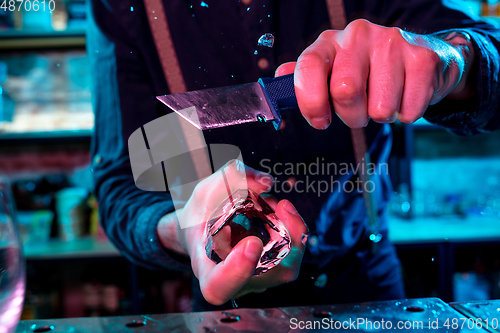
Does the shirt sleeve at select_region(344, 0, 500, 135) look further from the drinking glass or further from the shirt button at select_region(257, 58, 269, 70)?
the drinking glass

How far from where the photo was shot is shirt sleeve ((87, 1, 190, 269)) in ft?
1.23

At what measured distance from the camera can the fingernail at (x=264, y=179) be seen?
0.91 ft

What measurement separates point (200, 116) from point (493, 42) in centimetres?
33

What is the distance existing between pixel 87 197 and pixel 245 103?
1.02 metres

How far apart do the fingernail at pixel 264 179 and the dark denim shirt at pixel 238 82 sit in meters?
0.01

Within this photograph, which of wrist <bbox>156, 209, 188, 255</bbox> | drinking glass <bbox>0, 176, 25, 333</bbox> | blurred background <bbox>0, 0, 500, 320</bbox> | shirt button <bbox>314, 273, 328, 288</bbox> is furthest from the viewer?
blurred background <bbox>0, 0, 500, 320</bbox>

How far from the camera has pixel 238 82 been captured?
0.30m

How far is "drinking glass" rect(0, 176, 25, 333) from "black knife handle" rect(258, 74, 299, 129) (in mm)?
175

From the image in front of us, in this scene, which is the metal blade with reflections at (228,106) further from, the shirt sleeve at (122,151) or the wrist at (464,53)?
the wrist at (464,53)

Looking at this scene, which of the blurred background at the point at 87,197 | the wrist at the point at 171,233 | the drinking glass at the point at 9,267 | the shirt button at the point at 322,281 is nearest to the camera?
the drinking glass at the point at 9,267

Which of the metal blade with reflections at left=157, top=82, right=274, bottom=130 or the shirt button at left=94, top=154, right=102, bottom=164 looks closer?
the metal blade with reflections at left=157, top=82, right=274, bottom=130

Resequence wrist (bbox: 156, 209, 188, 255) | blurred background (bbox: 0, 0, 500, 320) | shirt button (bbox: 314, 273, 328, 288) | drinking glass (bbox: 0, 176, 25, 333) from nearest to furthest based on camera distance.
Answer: drinking glass (bbox: 0, 176, 25, 333) < wrist (bbox: 156, 209, 188, 255) < shirt button (bbox: 314, 273, 328, 288) < blurred background (bbox: 0, 0, 500, 320)

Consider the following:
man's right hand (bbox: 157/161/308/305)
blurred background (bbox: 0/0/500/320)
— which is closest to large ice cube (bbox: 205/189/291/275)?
man's right hand (bbox: 157/161/308/305)

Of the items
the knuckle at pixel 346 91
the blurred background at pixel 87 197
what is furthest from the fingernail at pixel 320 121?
the blurred background at pixel 87 197
